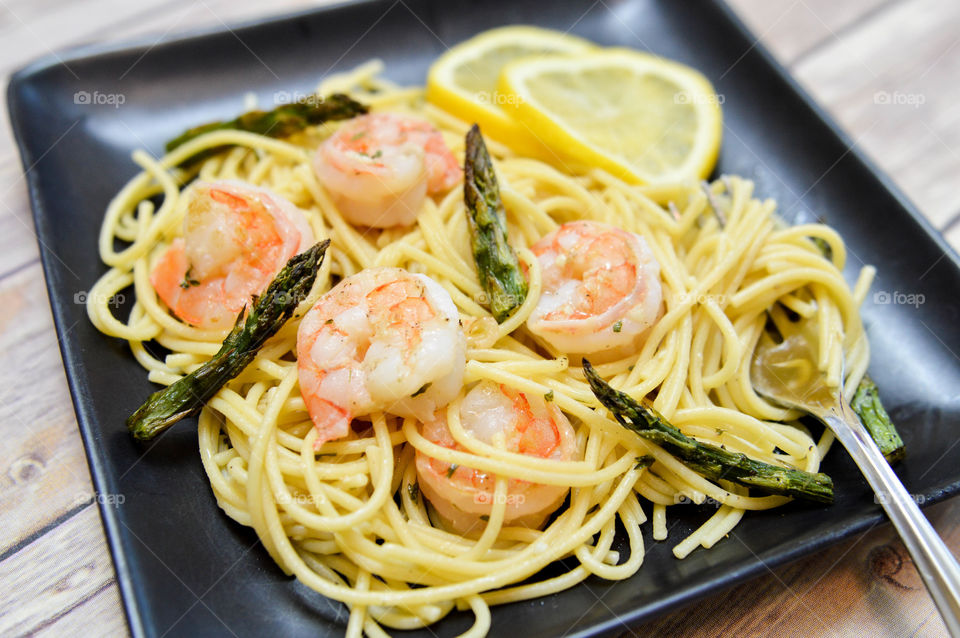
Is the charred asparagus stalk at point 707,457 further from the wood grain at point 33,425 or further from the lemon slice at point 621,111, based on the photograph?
Answer: the wood grain at point 33,425

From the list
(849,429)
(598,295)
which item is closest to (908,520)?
(849,429)

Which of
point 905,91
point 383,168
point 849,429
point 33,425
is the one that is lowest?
point 33,425

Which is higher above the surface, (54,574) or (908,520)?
(908,520)

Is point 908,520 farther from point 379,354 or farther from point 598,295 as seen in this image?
point 379,354

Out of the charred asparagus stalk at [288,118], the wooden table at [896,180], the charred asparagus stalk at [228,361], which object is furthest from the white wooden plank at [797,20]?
the charred asparagus stalk at [228,361]

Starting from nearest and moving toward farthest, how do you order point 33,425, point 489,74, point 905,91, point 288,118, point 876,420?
point 876,420 < point 33,425 < point 288,118 < point 489,74 < point 905,91

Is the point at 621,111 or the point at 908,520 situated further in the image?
the point at 621,111
